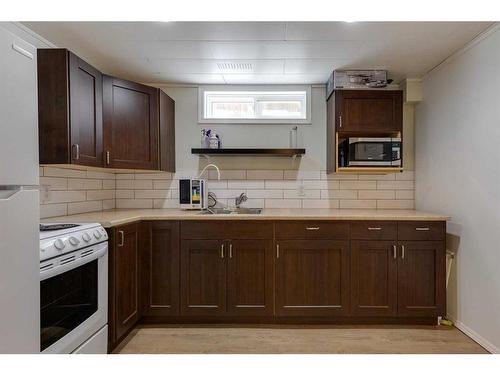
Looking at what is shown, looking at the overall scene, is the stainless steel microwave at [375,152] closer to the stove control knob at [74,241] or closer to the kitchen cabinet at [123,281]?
the kitchen cabinet at [123,281]

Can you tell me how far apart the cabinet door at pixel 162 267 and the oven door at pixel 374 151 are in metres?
1.74

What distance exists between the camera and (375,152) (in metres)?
2.74

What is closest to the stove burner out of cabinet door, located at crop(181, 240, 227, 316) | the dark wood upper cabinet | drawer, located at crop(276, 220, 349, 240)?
the dark wood upper cabinet

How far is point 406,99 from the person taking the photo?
9.78ft

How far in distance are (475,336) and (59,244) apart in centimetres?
287

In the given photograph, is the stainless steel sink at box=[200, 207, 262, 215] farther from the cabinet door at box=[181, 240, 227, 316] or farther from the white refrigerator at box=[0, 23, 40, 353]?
the white refrigerator at box=[0, 23, 40, 353]

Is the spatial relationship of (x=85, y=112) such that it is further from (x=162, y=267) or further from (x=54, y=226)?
(x=162, y=267)

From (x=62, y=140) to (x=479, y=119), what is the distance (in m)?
2.93

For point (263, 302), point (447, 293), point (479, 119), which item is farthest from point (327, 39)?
point (447, 293)

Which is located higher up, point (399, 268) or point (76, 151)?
point (76, 151)

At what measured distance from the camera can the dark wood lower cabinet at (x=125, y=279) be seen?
80.8 inches

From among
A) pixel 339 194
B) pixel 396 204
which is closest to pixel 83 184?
pixel 339 194

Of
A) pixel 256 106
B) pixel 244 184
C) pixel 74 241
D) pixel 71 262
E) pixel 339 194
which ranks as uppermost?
pixel 256 106

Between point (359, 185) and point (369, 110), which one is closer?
point (369, 110)
